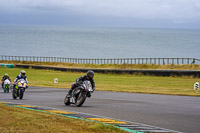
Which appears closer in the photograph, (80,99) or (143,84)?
(80,99)

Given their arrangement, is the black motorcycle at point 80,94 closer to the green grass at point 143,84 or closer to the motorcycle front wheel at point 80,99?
the motorcycle front wheel at point 80,99

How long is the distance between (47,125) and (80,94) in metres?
6.11

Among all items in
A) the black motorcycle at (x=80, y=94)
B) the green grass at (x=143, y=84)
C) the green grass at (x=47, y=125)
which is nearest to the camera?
the green grass at (x=47, y=125)

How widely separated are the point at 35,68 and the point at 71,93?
50669mm

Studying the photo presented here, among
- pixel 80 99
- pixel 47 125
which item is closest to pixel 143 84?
pixel 80 99

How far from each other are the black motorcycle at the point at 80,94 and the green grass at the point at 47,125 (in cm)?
388

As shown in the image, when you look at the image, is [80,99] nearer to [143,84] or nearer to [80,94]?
[80,94]

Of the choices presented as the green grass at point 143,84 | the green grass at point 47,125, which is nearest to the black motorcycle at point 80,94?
the green grass at point 47,125

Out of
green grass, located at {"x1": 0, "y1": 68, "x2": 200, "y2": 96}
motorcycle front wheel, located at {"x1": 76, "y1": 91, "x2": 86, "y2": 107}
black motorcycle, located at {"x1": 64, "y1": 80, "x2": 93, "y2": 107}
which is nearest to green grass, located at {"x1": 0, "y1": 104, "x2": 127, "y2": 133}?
black motorcycle, located at {"x1": 64, "y1": 80, "x2": 93, "y2": 107}

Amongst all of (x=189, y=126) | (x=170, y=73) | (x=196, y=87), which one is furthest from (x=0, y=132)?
(x=170, y=73)

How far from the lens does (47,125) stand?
33.8 feet

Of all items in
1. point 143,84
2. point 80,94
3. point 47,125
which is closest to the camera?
point 47,125

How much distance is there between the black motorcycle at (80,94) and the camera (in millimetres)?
15836

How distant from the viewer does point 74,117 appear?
12.3 m
